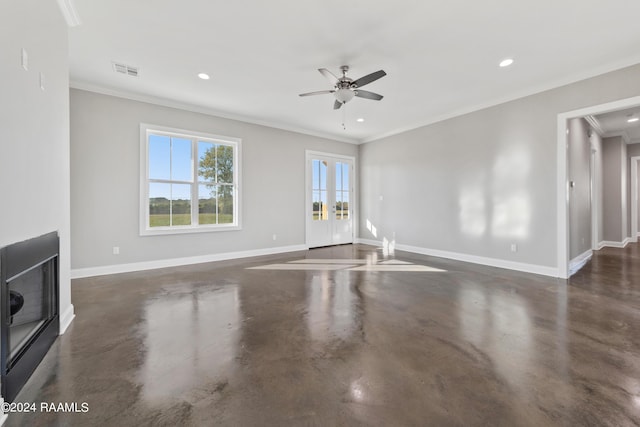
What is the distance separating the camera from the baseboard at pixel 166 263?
13.5 feet

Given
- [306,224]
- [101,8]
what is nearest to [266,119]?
[306,224]

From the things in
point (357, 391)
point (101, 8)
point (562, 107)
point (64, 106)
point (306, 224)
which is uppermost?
point (101, 8)

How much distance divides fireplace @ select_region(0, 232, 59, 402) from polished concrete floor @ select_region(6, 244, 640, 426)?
0.11 m

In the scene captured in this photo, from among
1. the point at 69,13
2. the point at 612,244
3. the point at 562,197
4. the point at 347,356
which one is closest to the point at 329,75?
the point at 69,13

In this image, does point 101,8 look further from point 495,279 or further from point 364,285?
point 495,279

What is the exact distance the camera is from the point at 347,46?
10.2ft

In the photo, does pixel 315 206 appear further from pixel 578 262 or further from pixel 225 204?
pixel 578 262

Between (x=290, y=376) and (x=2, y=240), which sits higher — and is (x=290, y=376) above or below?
below

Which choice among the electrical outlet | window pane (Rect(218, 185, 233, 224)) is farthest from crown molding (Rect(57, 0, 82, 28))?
window pane (Rect(218, 185, 233, 224))

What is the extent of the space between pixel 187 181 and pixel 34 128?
3106mm

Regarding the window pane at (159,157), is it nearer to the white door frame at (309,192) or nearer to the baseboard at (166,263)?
the baseboard at (166,263)

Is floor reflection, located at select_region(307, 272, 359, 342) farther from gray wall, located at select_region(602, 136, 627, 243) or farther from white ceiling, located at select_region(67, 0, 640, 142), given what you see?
gray wall, located at select_region(602, 136, 627, 243)

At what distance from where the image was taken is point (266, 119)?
571cm

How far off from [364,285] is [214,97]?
3.89 metres
